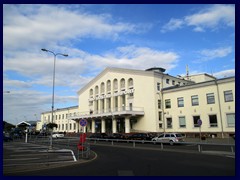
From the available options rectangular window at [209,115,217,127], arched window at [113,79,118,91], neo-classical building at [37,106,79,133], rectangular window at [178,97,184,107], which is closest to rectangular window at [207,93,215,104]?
rectangular window at [209,115,217,127]

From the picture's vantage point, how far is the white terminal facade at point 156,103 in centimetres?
3575

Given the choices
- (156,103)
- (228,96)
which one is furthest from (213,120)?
(156,103)

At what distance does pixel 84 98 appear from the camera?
6247 cm

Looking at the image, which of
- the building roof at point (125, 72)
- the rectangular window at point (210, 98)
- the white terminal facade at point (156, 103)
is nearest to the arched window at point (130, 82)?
the white terminal facade at point (156, 103)

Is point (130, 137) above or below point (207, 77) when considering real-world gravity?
below

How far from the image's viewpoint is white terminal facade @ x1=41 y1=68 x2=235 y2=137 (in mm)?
35750

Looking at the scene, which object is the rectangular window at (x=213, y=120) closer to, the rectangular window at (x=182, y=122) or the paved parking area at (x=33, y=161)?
the rectangular window at (x=182, y=122)

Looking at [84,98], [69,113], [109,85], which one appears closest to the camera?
[109,85]

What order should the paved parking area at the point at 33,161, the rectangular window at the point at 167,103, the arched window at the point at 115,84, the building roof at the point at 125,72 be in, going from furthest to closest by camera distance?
the arched window at the point at 115,84 < the building roof at the point at 125,72 < the rectangular window at the point at 167,103 < the paved parking area at the point at 33,161

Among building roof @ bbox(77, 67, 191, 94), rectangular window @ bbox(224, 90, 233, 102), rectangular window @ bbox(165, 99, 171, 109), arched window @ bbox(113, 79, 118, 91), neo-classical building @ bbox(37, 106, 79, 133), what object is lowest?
neo-classical building @ bbox(37, 106, 79, 133)

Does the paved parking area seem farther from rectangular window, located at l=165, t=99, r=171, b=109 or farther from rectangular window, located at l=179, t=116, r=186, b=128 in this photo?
rectangular window, located at l=165, t=99, r=171, b=109

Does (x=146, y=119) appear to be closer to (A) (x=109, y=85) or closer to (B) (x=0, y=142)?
(A) (x=109, y=85)

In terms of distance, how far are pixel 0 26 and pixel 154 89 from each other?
3873 centimetres
